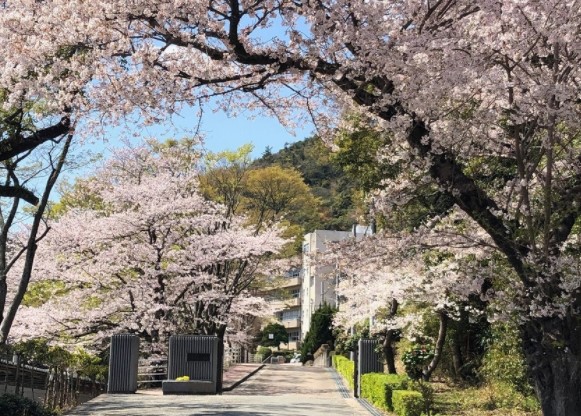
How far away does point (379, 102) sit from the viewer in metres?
6.83

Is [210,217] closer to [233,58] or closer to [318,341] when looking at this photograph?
[233,58]

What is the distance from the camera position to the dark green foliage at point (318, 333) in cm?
4306

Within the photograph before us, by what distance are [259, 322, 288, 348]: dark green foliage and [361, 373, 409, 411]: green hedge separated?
4522 cm

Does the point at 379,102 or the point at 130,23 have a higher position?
the point at 130,23

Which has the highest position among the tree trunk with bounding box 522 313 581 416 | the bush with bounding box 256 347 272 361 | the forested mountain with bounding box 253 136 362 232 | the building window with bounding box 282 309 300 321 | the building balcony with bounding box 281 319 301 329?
the forested mountain with bounding box 253 136 362 232

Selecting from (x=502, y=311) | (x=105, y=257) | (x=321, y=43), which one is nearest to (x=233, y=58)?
(x=321, y=43)

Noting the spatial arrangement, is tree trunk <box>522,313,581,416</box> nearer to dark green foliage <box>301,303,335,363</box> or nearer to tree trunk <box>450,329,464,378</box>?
tree trunk <box>450,329,464,378</box>

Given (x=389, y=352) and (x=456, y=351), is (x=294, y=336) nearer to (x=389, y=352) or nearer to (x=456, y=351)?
(x=389, y=352)

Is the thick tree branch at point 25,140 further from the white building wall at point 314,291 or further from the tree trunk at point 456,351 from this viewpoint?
the white building wall at point 314,291

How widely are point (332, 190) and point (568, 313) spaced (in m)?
48.4

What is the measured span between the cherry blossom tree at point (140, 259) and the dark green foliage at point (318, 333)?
70.9ft

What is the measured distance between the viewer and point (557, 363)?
20.3ft

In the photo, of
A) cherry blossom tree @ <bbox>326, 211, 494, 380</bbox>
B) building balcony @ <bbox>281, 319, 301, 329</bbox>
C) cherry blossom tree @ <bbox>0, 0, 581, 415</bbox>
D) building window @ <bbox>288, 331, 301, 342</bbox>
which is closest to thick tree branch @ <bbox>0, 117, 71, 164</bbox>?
cherry blossom tree @ <bbox>0, 0, 581, 415</bbox>

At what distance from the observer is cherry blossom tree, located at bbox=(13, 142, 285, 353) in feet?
63.8
